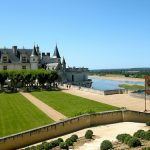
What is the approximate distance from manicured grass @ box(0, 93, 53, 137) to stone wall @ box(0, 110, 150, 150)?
7.37 ft

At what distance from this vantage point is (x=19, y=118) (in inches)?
1314

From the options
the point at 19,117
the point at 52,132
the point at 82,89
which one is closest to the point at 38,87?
the point at 82,89

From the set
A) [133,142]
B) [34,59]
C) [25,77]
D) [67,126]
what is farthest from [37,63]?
[133,142]

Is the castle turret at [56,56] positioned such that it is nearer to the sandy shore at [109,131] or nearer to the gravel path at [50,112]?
the gravel path at [50,112]

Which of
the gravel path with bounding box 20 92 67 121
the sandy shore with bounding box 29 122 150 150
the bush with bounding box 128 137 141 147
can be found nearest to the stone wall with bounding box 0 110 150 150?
the sandy shore with bounding box 29 122 150 150

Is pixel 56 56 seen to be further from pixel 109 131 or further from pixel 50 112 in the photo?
pixel 109 131

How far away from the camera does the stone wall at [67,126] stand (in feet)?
81.1

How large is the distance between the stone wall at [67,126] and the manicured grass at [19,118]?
2.25 metres

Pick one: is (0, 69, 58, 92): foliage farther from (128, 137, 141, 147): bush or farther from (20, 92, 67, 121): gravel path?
(128, 137, 141, 147): bush

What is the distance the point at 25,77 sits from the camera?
212 ft

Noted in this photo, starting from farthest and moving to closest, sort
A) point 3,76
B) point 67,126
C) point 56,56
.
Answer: point 56,56
point 3,76
point 67,126

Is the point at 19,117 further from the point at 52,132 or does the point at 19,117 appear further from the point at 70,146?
the point at 70,146

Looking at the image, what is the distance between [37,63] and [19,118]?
47991mm

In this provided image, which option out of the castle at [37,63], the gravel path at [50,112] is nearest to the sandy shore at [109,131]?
the gravel path at [50,112]
